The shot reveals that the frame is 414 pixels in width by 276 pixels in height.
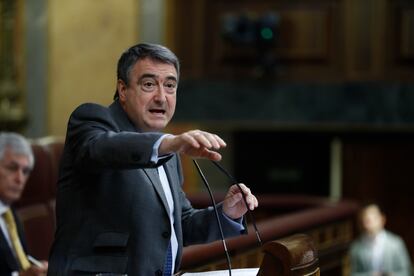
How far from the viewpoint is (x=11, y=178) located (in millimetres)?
3824

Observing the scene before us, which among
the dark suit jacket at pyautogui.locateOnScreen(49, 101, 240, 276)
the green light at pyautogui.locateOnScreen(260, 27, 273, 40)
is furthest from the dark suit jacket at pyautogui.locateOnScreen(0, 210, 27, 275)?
the green light at pyautogui.locateOnScreen(260, 27, 273, 40)

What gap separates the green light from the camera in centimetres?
841

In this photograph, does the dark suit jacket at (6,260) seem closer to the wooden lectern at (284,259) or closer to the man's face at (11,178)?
the man's face at (11,178)

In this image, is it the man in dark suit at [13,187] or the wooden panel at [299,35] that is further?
the wooden panel at [299,35]

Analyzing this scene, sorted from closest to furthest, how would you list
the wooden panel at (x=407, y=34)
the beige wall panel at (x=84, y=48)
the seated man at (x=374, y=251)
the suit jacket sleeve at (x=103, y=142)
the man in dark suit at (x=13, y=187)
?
the suit jacket sleeve at (x=103, y=142) → the man in dark suit at (x=13, y=187) → the seated man at (x=374, y=251) → the wooden panel at (x=407, y=34) → the beige wall panel at (x=84, y=48)

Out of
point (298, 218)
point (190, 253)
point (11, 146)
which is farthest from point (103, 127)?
point (298, 218)

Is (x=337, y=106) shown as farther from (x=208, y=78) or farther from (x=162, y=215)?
(x=162, y=215)

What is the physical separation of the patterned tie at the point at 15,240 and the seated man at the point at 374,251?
2844 millimetres

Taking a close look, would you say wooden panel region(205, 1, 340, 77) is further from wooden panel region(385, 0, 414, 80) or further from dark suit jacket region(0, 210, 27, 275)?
dark suit jacket region(0, 210, 27, 275)

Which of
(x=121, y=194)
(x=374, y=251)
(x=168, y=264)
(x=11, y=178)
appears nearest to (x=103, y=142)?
(x=121, y=194)

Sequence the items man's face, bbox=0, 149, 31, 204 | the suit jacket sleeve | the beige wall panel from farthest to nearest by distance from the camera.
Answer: the beige wall panel
man's face, bbox=0, 149, 31, 204
the suit jacket sleeve

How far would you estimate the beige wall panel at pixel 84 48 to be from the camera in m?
8.94

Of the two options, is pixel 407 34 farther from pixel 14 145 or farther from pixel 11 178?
pixel 11 178

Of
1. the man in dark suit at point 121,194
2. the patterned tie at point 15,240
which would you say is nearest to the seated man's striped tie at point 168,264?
the man in dark suit at point 121,194
